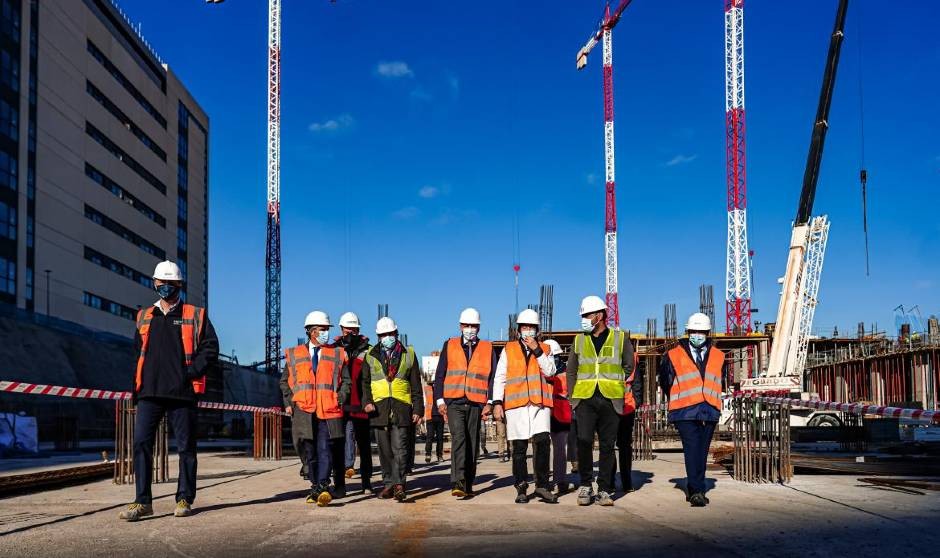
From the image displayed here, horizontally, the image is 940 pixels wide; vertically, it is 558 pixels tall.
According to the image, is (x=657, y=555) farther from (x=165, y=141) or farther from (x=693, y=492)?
(x=165, y=141)

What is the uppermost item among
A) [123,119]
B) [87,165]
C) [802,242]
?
[123,119]

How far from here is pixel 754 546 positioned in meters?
6.02

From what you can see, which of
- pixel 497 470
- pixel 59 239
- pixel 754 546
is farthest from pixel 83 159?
pixel 754 546

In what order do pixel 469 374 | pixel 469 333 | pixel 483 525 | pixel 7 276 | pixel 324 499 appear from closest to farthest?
pixel 483 525
pixel 324 499
pixel 469 374
pixel 469 333
pixel 7 276

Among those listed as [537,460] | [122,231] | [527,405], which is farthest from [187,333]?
[122,231]

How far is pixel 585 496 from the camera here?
869cm

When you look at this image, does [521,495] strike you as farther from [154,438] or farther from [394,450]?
[154,438]

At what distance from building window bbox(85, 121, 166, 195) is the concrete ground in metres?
58.1

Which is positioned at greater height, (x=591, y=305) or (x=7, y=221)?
(x=7, y=221)

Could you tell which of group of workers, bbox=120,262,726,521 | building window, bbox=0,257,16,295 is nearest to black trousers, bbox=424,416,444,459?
group of workers, bbox=120,262,726,521

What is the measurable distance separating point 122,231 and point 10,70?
18780 mm

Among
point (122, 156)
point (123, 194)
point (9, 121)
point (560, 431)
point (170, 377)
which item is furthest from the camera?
point (123, 194)

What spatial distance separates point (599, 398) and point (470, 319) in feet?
5.24

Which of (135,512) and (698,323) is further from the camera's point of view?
(698,323)
